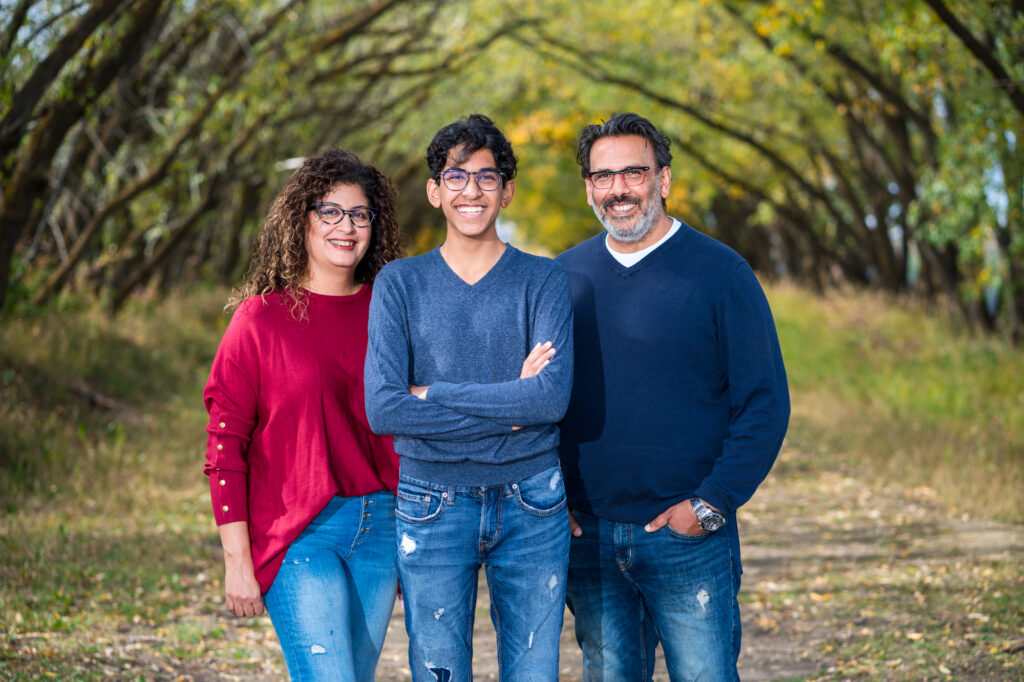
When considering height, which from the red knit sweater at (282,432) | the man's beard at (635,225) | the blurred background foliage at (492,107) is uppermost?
the blurred background foliage at (492,107)

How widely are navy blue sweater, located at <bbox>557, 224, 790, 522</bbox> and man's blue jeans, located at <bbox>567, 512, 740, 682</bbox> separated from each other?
0.36 ft

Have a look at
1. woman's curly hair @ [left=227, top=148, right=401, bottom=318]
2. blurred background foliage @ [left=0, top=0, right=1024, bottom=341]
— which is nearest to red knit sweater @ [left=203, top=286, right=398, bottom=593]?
woman's curly hair @ [left=227, top=148, right=401, bottom=318]

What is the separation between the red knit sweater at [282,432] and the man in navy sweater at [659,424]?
0.71 m

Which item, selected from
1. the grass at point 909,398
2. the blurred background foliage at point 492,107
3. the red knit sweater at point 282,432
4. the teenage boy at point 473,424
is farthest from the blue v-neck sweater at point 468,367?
the grass at point 909,398

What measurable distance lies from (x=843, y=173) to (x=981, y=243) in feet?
30.0

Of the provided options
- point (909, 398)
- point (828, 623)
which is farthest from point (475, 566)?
point (909, 398)

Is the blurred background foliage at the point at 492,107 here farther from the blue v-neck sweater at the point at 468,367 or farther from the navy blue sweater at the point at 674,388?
the blue v-neck sweater at the point at 468,367

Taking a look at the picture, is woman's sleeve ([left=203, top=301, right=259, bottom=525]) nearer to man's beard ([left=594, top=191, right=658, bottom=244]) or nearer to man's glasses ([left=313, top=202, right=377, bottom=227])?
man's glasses ([left=313, top=202, right=377, bottom=227])

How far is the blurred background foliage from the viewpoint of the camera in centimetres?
923

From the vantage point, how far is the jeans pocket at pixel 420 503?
2.95 m

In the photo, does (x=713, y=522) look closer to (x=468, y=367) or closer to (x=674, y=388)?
(x=674, y=388)

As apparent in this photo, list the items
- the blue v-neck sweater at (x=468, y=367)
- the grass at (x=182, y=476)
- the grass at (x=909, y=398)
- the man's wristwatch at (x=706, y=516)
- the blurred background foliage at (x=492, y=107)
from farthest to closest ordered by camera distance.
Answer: the blurred background foliage at (x=492, y=107), the grass at (x=909, y=398), the grass at (x=182, y=476), the man's wristwatch at (x=706, y=516), the blue v-neck sweater at (x=468, y=367)

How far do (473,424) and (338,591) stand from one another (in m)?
0.63

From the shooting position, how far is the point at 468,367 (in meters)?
3.04
